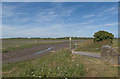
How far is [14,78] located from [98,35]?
19.7 m

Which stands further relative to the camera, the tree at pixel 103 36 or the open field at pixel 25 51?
the tree at pixel 103 36

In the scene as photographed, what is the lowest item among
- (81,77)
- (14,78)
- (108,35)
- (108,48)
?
(14,78)

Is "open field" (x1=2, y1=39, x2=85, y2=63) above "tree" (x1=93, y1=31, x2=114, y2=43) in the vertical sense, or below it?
below

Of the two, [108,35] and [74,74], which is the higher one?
[108,35]

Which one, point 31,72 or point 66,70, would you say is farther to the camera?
point 31,72

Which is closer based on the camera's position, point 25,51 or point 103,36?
point 103,36

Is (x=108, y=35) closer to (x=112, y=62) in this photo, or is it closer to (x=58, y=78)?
(x=112, y=62)

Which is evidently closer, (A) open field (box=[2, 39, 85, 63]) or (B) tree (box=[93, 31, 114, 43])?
(A) open field (box=[2, 39, 85, 63])

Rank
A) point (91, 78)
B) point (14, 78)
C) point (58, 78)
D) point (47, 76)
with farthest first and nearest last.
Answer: point (14, 78), point (47, 76), point (58, 78), point (91, 78)

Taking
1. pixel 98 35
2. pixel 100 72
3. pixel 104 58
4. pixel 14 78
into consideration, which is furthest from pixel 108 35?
pixel 14 78

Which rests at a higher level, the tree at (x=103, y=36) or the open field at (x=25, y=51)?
the tree at (x=103, y=36)

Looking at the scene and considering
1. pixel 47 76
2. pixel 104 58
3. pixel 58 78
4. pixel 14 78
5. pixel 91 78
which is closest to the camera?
pixel 91 78

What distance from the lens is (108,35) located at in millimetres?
22578

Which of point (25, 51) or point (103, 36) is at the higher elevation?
point (103, 36)
